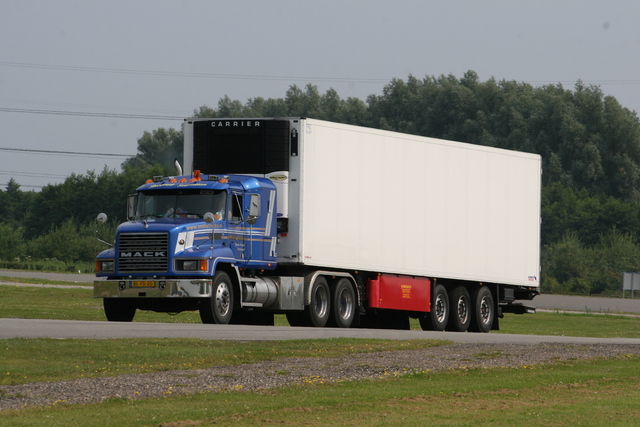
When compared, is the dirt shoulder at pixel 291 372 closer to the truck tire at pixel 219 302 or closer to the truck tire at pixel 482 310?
the truck tire at pixel 219 302

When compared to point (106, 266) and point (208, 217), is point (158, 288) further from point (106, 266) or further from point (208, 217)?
point (208, 217)

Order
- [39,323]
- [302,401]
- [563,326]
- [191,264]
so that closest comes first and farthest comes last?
[302,401]
[39,323]
[191,264]
[563,326]

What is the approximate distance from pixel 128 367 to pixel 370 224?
12612mm

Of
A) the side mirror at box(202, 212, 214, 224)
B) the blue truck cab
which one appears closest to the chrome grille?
the blue truck cab

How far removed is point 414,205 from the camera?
27578 mm

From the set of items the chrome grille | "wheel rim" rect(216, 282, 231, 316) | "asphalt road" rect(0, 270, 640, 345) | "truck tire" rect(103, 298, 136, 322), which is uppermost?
the chrome grille

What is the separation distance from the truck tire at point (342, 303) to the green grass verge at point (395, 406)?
1051 centimetres

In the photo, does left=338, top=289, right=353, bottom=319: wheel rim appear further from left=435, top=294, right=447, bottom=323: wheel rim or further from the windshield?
the windshield

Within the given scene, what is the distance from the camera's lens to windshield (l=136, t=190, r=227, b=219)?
23531 mm

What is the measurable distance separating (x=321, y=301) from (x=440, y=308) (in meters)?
4.35

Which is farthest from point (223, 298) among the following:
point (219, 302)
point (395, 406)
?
point (395, 406)

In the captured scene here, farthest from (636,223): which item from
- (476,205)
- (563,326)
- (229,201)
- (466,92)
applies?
(229,201)

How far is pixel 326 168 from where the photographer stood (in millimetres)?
25141

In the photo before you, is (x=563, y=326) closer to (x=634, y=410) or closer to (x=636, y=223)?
(x=634, y=410)
